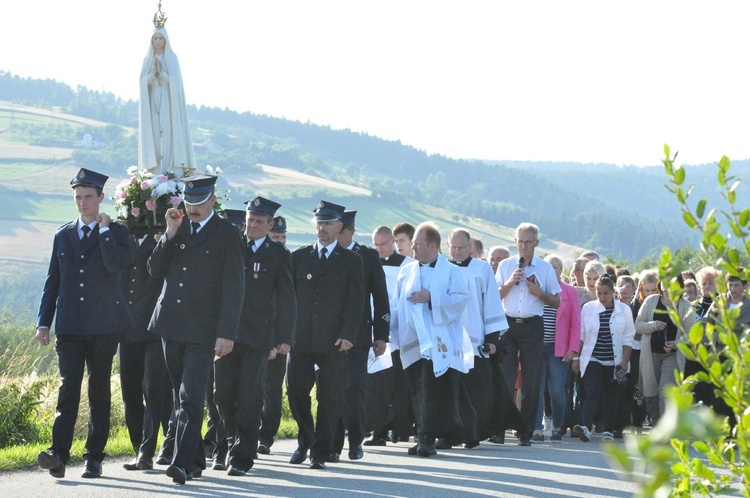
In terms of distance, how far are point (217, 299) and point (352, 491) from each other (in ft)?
5.27

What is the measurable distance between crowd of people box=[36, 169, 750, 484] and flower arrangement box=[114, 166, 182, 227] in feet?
2.02

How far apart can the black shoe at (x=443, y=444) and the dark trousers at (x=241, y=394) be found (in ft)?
9.20

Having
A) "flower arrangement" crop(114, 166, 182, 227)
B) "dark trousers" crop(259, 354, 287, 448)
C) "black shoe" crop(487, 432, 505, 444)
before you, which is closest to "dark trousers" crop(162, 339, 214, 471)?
"dark trousers" crop(259, 354, 287, 448)

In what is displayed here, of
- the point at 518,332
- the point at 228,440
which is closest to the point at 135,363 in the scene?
the point at 228,440

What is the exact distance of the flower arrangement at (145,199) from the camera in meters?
11.4

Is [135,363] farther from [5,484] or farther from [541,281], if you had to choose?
[541,281]

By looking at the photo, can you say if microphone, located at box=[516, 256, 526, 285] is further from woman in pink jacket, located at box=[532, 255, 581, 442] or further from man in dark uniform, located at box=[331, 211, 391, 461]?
man in dark uniform, located at box=[331, 211, 391, 461]

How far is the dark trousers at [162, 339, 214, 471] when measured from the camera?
861 cm

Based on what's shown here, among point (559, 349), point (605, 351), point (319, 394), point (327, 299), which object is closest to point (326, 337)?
point (327, 299)

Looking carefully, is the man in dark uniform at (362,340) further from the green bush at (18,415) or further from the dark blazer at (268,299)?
the green bush at (18,415)

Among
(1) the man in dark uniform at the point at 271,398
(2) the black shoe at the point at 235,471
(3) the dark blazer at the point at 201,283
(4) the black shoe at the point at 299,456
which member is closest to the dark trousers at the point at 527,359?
(1) the man in dark uniform at the point at 271,398

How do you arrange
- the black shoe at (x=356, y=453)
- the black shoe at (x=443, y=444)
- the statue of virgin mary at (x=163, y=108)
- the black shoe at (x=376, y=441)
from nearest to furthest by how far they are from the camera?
the black shoe at (x=356, y=453)
the black shoe at (x=443, y=444)
the black shoe at (x=376, y=441)
the statue of virgin mary at (x=163, y=108)

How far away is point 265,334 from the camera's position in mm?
9828

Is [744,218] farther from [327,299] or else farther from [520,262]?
[520,262]
